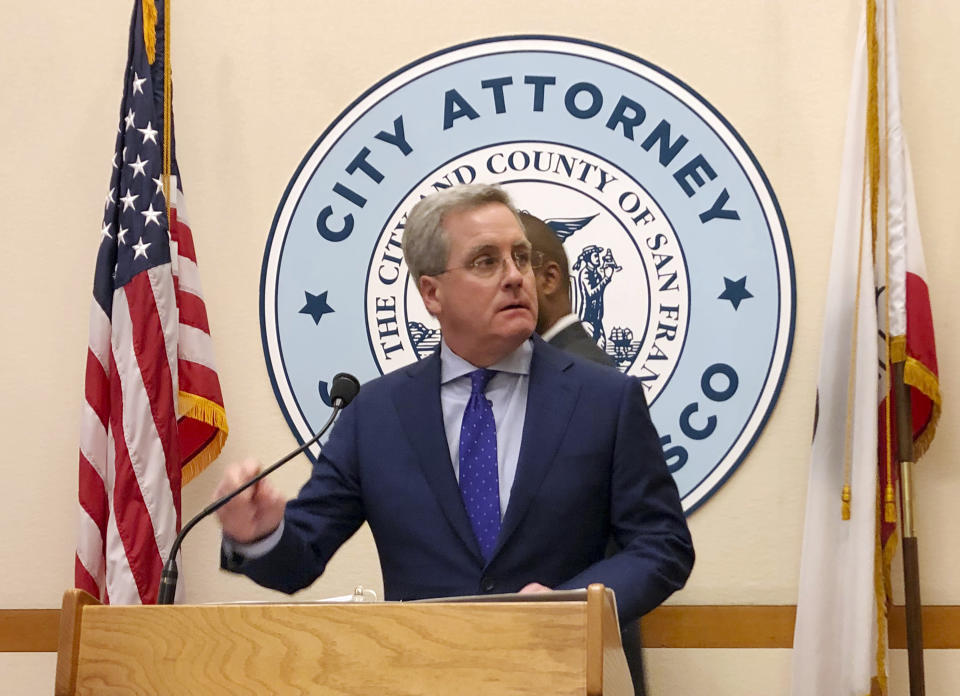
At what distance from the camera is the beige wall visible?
3582mm

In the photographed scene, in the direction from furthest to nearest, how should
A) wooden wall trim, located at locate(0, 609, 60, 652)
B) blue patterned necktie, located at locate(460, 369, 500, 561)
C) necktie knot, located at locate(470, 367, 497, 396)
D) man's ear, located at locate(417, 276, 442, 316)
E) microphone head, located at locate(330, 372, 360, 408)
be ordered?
1. wooden wall trim, located at locate(0, 609, 60, 652)
2. man's ear, located at locate(417, 276, 442, 316)
3. necktie knot, located at locate(470, 367, 497, 396)
4. blue patterned necktie, located at locate(460, 369, 500, 561)
5. microphone head, located at locate(330, 372, 360, 408)

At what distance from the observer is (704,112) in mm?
3768

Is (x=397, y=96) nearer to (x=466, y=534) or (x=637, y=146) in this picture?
(x=637, y=146)

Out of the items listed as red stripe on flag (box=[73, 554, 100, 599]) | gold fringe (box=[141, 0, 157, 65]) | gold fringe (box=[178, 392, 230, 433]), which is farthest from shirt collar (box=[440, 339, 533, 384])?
gold fringe (box=[141, 0, 157, 65])

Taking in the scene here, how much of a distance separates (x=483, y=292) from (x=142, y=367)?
51.3 inches

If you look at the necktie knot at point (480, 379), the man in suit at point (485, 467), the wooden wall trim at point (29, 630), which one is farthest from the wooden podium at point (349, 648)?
the wooden wall trim at point (29, 630)

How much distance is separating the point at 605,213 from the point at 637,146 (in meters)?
0.24

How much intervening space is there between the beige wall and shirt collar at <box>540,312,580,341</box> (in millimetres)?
699

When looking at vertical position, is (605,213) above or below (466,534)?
above

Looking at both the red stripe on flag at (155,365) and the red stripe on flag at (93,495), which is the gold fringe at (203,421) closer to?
the red stripe on flag at (155,365)

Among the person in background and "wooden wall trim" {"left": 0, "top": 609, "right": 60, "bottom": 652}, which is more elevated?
the person in background

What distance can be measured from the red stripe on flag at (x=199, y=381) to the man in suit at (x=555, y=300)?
104 centimetres

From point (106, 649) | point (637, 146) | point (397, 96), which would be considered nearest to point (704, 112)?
point (637, 146)

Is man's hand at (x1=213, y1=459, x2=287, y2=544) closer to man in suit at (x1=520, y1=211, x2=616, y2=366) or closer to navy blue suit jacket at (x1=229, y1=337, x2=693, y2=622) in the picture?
navy blue suit jacket at (x1=229, y1=337, x2=693, y2=622)
